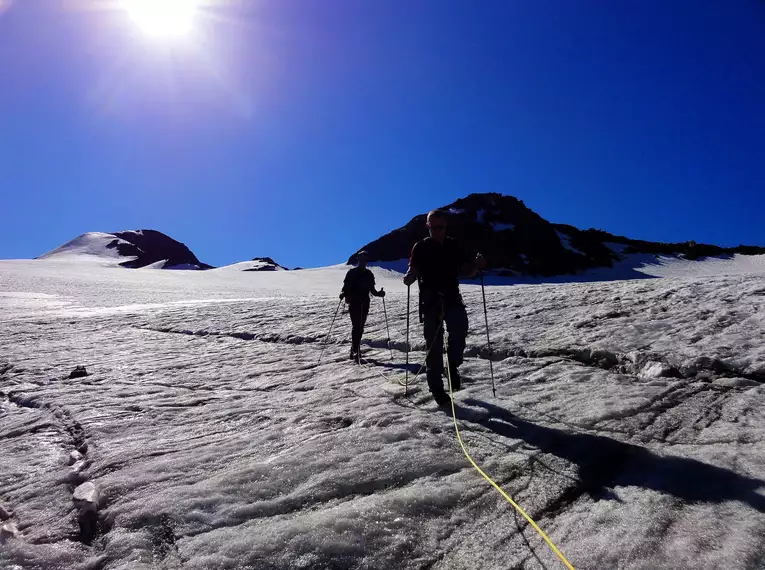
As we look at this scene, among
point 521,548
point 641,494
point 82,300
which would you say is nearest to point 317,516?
point 521,548

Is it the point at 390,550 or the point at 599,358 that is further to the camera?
the point at 599,358

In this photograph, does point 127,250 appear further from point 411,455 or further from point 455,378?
point 411,455

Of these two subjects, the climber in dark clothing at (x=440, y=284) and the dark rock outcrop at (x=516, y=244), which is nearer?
the climber in dark clothing at (x=440, y=284)

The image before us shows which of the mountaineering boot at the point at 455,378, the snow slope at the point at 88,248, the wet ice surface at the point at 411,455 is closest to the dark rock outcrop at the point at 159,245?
the snow slope at the point at 88,248

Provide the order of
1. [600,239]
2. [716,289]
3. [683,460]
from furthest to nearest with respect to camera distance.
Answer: [600,239], [716,289], [683,460]

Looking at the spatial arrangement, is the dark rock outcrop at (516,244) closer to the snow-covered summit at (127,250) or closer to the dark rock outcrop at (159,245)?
the snow-covered summit at (127,250)

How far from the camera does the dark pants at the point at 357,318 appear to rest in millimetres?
9057

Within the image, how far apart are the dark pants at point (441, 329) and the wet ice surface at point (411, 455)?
510mm

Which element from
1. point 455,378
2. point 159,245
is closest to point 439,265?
point 455,378

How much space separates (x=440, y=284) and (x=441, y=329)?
0.56 metres

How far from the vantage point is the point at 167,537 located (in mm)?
2623

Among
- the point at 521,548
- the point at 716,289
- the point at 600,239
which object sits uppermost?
the point at 600,239

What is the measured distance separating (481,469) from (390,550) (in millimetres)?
1169

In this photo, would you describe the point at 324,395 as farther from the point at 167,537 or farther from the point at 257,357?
the point at 257,357
